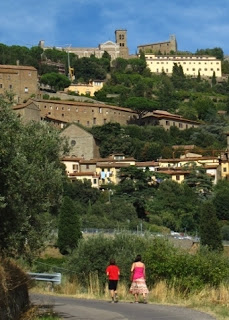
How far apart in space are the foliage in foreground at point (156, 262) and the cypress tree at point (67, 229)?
76.9ft

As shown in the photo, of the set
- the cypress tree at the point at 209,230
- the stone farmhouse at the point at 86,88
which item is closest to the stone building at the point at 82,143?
the stone farmhouse at the point at 86,88

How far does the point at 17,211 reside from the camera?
1091 centimetres

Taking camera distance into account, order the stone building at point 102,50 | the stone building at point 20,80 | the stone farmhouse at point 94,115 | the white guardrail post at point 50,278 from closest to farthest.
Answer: the white guardrail post at point 50,278 < the stone farmhouse at point 94,115 < the stone building at point 20,80 < the stone building at point 102,50

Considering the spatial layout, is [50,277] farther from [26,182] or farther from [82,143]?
[82,143]

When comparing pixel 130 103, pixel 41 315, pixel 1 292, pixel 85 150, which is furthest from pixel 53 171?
pixel 130 103

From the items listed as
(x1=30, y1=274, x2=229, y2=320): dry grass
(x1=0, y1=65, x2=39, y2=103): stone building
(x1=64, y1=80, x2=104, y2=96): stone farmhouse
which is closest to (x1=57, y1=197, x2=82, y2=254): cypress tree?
(x1=30, y1=274, x2=229, y2=320): dry grass

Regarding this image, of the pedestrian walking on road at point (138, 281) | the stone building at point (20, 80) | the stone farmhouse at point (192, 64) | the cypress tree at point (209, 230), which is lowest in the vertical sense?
the cypress tree at point (209, 230)

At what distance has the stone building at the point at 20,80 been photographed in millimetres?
98250

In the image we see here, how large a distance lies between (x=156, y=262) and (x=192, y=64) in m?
137

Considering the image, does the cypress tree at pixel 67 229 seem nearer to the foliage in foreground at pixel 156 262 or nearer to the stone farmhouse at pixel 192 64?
the foliage in foreground at pixel 156 262

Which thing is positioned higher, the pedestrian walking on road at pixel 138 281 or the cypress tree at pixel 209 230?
the pedestrian walking on road at pixel 138 281

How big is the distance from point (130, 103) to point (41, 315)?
94556 mm

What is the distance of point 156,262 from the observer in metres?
15.2

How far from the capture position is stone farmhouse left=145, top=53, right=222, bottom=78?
485 ft
